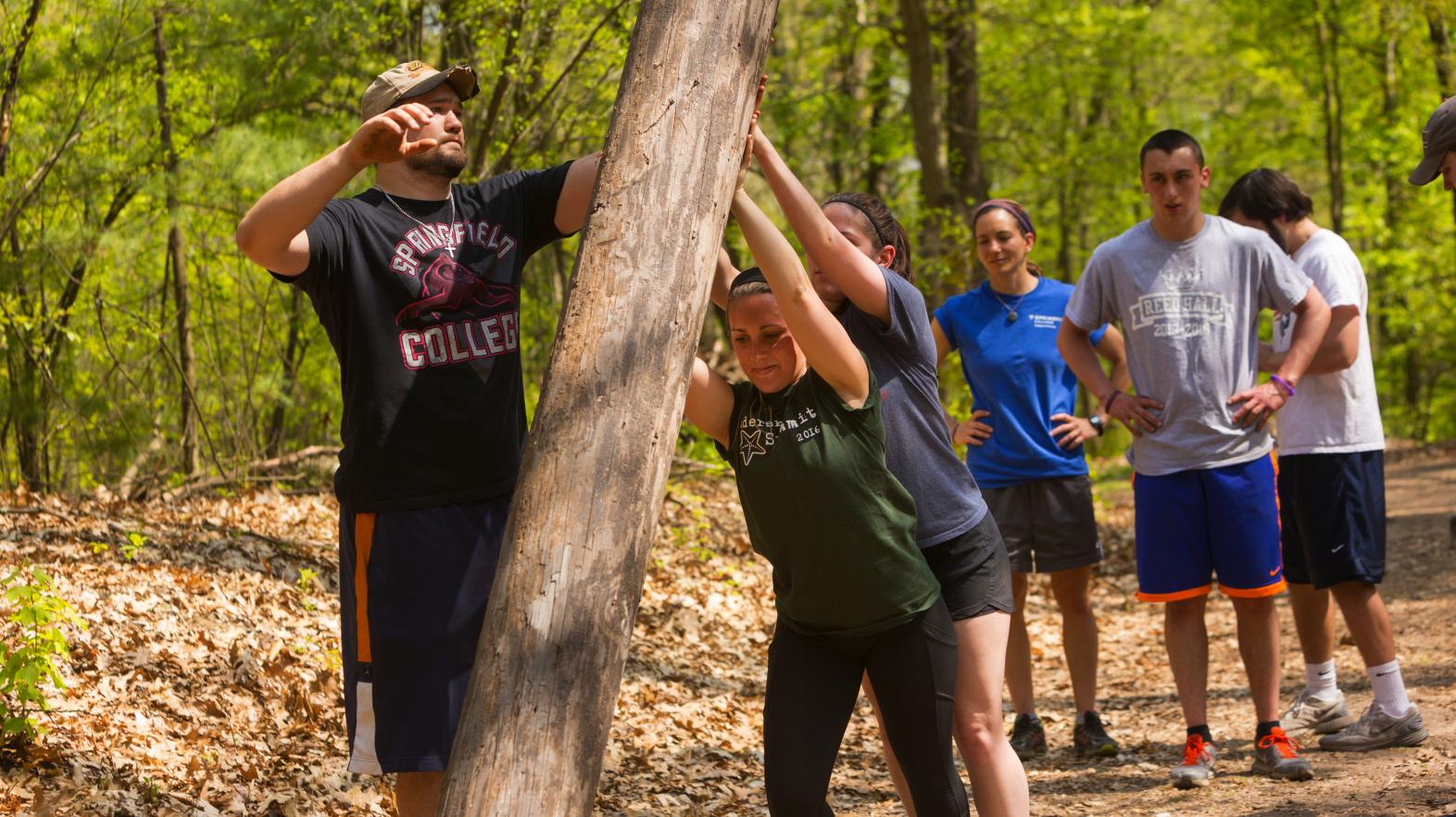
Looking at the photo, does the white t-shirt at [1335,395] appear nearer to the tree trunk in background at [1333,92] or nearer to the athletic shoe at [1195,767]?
the athletic shoe at [1195,767]

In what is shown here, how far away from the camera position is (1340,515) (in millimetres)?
5426

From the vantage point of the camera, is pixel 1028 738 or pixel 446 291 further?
pixel 1028 738

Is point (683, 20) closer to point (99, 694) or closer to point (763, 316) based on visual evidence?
point (763, 316)

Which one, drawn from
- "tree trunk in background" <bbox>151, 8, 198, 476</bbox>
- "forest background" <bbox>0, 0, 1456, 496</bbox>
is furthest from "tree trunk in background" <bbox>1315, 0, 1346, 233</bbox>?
"tree trunk in background" <bbox>151, 8, 198, 476</bbox>

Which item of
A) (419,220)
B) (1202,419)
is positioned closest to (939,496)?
(419,220)

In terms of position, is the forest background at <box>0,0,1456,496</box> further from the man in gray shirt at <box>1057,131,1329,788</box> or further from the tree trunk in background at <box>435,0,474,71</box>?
the man in gray shirt at <box>1057,131,1329,788</box>

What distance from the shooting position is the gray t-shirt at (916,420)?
3566 mm

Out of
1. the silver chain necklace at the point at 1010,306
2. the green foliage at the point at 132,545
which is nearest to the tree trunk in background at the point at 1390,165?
the silver chain necklace at the point at 1010,306

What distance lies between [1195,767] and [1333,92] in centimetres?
2049

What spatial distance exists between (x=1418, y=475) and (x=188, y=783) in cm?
1570

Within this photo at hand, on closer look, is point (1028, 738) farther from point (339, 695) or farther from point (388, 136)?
point (388, 136)

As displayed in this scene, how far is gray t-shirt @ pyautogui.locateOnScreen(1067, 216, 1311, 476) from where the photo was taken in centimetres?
503

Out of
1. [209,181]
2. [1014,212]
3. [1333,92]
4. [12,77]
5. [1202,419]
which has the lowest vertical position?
[1202,419]

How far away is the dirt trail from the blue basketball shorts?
796 millimetres
